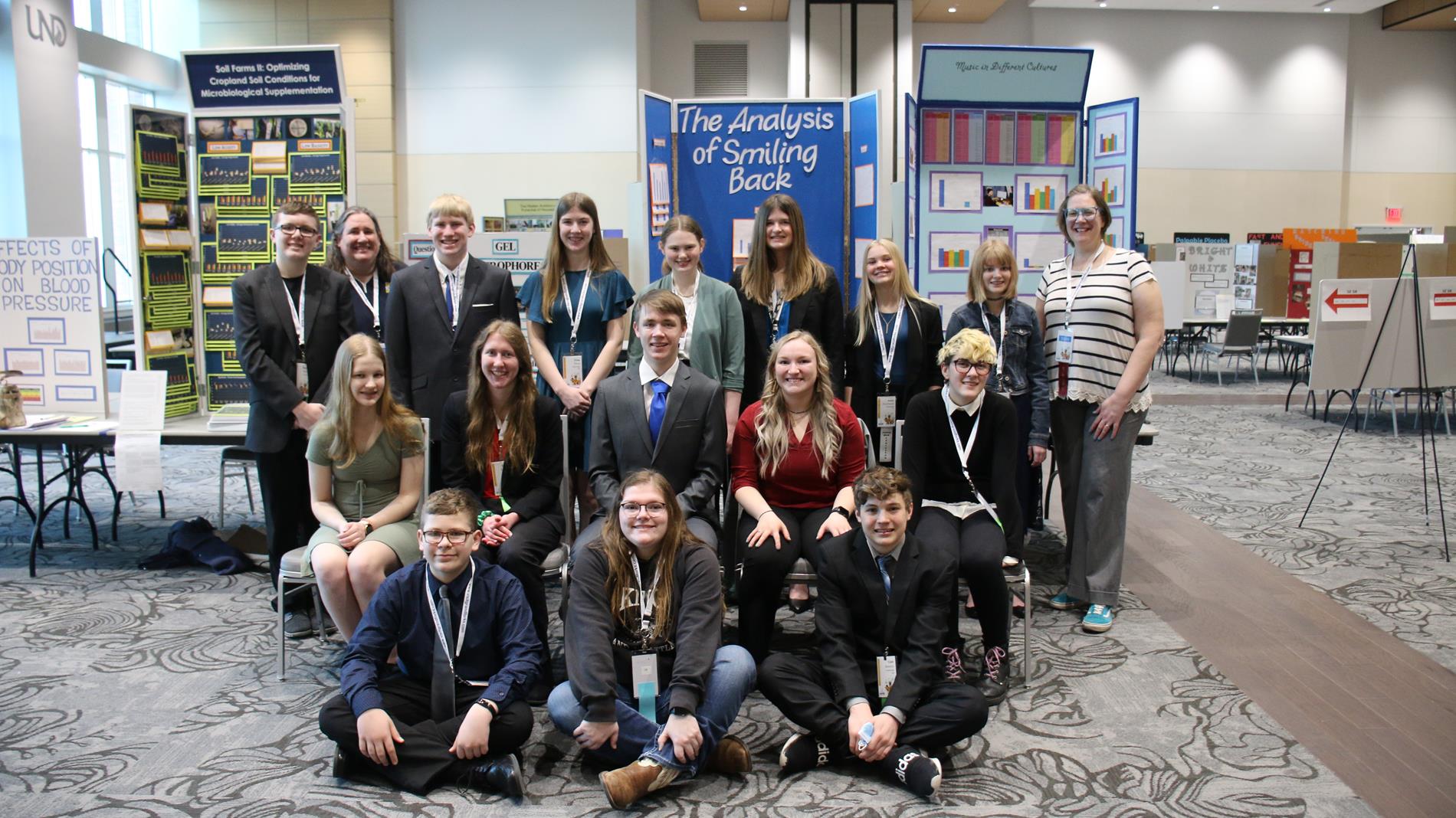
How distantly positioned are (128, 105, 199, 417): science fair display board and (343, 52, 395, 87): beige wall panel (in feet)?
26.3

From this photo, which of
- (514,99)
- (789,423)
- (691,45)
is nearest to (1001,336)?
(789,423)

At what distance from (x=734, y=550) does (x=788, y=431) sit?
46cm

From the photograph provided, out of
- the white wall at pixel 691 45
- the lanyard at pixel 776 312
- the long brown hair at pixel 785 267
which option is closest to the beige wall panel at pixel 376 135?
the white wall at pixel 691 45

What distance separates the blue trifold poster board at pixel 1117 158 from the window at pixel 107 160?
1047 centimetres

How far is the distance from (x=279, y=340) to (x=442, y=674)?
1.75m

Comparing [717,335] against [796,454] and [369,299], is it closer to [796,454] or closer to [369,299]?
[796,454]

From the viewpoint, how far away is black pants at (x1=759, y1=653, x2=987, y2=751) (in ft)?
8.39

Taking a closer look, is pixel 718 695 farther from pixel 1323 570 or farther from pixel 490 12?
pixel 490 12

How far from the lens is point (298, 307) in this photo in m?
3.79

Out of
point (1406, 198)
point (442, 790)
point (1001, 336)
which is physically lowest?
point (442, 790)

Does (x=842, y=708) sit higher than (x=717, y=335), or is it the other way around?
(x=717, y=335)

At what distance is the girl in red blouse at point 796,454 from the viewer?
321 cm

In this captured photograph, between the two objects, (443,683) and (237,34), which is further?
(237,34)

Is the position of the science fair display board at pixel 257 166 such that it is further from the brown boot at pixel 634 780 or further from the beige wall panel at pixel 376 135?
the beige wall panel at pixel 376 135
